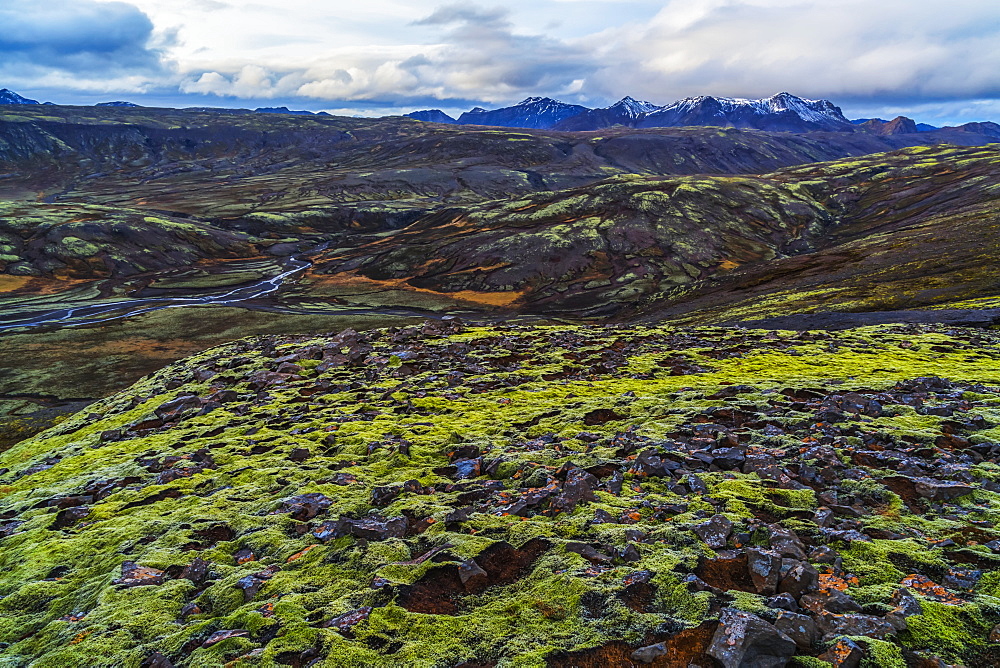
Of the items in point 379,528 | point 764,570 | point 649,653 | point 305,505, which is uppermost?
point 764,570

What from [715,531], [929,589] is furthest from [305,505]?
[929,589]

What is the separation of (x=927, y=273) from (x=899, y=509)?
320 feet

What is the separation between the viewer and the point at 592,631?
935 cm

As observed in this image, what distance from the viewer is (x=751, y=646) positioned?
27.0ft

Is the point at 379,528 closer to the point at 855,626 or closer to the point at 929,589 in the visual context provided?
the point at 855,626

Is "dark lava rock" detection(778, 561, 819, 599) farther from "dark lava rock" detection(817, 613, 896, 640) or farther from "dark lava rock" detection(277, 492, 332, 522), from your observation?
"dark lava rock" detection(277, 492, 332, 522)

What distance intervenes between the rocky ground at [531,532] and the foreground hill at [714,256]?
6815 centimetres

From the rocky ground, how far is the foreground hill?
68.2m

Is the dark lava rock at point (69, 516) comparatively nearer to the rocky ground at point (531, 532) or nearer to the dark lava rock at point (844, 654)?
the rocky ground at point (531, 532)

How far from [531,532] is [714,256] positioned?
161760mm

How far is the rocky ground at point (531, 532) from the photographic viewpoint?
9.26m

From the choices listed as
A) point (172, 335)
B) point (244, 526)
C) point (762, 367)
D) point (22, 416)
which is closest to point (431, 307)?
point (172, 335)

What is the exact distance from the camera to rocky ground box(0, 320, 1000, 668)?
9.26 metres

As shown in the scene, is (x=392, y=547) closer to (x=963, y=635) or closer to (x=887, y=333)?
(x=963, y=635)
